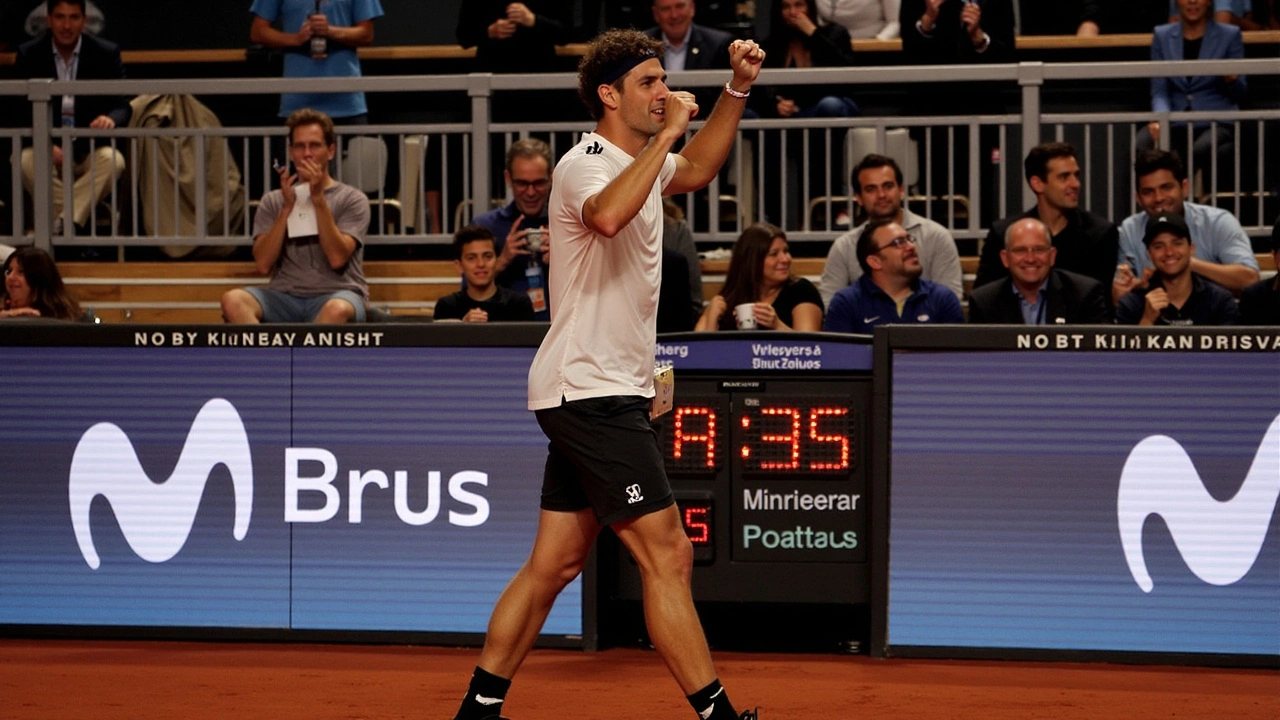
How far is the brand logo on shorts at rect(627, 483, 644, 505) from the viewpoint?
5.16 metres

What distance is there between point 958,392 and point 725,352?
40.1 inches

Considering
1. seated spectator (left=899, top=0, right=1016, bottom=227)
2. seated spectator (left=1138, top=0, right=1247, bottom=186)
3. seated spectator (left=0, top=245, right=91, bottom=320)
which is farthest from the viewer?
seated spectator (left=899, top=0, right=1016, bottom=227)

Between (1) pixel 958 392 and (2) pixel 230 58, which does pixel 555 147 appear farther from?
(1) pixel 958 392

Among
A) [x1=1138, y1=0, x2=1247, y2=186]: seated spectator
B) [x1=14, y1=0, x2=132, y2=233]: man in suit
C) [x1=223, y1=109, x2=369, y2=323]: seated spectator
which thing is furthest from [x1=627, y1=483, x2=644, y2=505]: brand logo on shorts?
[x1=14, y1=0, x2=132, y2=233]: man in suit

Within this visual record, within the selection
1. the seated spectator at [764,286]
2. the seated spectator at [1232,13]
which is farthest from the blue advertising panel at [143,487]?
the seated spectator at [1232,13]

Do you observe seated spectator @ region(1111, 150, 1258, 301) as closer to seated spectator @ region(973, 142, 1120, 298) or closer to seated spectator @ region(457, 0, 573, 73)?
seated spectator @ region(973, 142, 1120, 298)

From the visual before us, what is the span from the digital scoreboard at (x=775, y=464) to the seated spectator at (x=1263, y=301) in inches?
94.6

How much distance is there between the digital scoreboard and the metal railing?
327 centimetres

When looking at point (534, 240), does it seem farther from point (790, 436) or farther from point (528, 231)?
point (790, 436)

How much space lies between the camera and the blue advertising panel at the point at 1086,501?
23.0 ft

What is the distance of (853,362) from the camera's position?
7.32m

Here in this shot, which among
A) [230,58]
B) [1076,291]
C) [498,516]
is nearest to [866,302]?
[1076,291]

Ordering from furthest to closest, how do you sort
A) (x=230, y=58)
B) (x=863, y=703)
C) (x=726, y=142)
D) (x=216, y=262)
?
1. (x=230, y=58)
2. (x=216, y=262)
3. (x=863, y=703)
4. (x=726, y=142)

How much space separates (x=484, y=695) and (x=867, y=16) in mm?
8593
